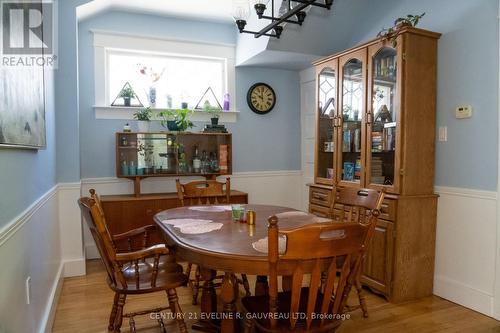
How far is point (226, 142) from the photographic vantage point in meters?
4.24

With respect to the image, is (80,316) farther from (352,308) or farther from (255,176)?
(255,176)

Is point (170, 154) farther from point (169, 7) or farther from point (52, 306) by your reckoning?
point (52, 306)

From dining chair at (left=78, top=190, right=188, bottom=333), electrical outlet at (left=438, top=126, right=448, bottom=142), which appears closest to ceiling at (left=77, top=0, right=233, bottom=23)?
electrical outlet at (left=438, top=126, right=448, bottom=142)

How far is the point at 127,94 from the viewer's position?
3.96 metres

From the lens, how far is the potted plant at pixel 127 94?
3.96m

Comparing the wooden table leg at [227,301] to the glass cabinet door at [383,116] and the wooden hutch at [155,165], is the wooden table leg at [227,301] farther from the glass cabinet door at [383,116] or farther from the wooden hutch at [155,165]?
the wooden hutch at [155,165]

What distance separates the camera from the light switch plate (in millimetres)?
2676

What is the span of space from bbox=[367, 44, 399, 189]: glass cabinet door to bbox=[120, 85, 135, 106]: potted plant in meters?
2.49

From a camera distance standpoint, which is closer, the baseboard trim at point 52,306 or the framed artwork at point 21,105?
the framed artwork at point 21,105

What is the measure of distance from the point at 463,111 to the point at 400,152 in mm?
545

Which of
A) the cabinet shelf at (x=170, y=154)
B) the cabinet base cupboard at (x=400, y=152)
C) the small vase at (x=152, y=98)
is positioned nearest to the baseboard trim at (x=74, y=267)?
the cabinet shelf at (x=170, y=154)

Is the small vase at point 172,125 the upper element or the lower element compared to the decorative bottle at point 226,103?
lower

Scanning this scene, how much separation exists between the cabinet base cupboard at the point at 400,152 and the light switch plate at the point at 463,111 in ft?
0.55

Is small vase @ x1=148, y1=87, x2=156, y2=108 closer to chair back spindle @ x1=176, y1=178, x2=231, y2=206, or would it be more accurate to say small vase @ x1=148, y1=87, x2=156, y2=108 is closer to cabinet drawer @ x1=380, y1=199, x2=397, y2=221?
chair back spindle @ x1=176, y1=178, x2=231, y2=206
